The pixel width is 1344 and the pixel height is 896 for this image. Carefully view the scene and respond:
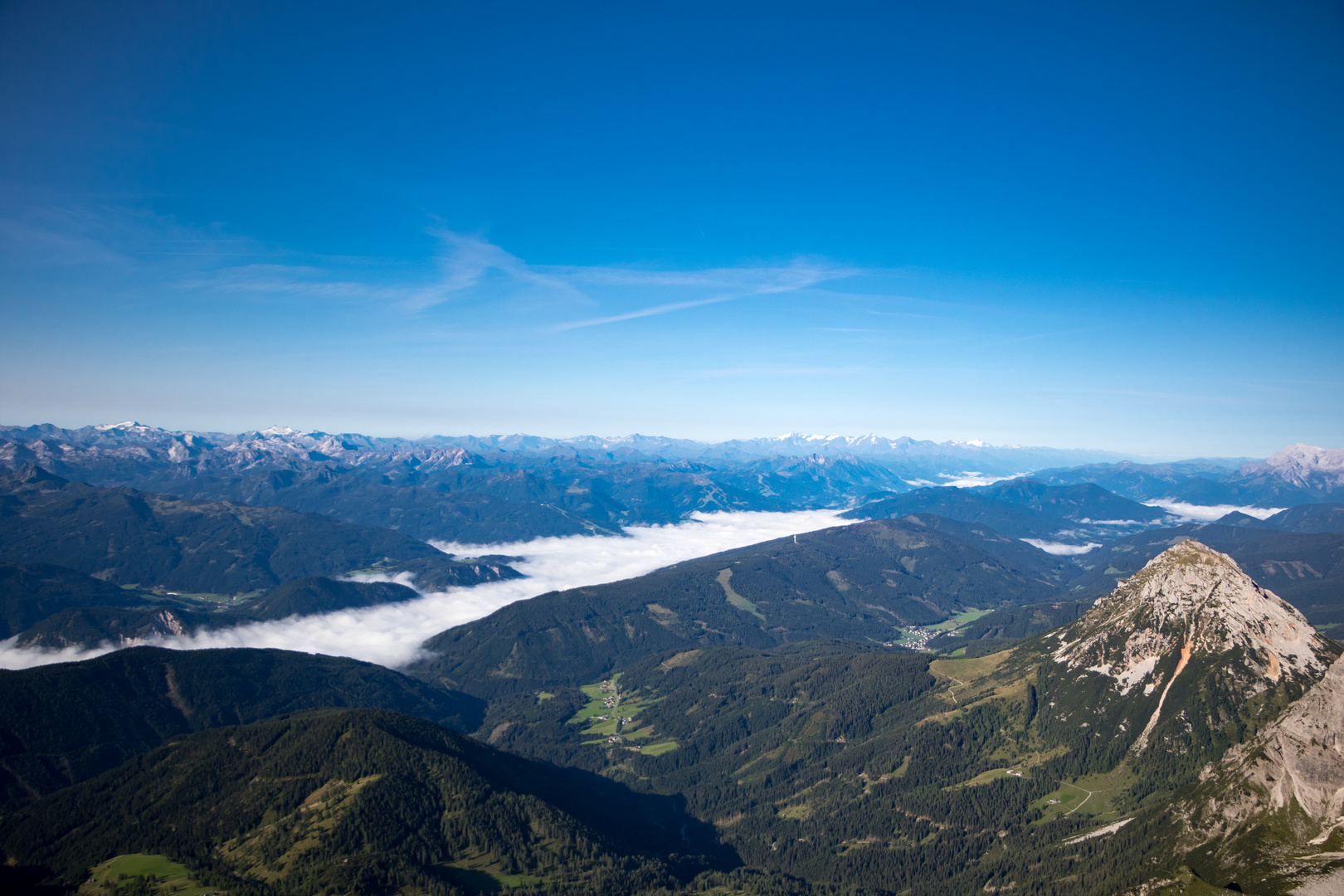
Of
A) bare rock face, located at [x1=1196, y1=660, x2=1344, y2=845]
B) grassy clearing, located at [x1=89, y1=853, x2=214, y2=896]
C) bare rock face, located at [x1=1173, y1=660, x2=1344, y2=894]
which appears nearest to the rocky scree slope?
bare rock face, located at [x1=1196, y1=660, x2=1344, y2=845]

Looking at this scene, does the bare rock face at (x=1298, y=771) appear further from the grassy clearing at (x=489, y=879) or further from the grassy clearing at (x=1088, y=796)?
Answer: the grassy clearing at (x=489, y=879)

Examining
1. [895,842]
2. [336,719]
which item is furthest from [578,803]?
[895,842]

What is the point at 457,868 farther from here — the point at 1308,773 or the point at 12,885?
the point at 1308,773

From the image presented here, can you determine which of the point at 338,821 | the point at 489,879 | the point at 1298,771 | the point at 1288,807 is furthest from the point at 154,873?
the point at 1298,771

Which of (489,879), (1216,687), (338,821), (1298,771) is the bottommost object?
(489,879)

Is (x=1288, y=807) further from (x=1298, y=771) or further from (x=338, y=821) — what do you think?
(x=338, y=821)

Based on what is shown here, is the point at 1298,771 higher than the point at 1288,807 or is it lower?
higher

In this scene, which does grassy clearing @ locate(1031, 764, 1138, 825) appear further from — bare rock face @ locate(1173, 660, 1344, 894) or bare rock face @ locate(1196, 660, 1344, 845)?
bare rock face @ locate(1196, 660, 1344, 845)

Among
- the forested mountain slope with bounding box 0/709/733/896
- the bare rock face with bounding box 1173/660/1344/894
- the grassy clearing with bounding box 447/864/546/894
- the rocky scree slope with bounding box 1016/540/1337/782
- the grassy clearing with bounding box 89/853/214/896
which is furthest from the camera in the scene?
the rocky scree slope with bounding box 1016/540/1337/782
